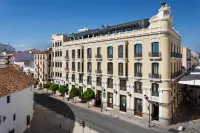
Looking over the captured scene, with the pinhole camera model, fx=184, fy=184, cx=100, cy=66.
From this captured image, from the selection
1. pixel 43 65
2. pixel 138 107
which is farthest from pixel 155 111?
pixel 43 65

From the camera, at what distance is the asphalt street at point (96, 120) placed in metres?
30.2

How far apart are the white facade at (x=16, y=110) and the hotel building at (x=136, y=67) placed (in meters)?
18.8

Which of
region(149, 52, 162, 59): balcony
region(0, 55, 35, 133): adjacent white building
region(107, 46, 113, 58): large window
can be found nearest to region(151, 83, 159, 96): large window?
region(149, 52, 162, 59): balcony

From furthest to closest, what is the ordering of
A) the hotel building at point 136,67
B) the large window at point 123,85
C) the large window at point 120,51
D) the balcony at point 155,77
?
1. the large window at point 120,51
2. the large window at point 123,85
3. the balcony at point 155,77
4. the hotel building at point 136,67

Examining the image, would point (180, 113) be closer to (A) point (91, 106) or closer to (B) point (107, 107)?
(B) point (107, 107)

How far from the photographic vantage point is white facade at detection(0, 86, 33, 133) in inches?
885

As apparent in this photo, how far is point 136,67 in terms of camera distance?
37625mm

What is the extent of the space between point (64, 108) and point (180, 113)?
25513mm

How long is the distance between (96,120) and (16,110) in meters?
14.9

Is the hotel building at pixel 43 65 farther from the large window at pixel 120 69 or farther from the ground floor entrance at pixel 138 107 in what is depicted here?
the ground floor entrance at pixel 138 107

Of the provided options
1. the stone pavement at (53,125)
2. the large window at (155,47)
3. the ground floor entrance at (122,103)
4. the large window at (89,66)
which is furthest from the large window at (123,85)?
the stone pavement at (53,125)

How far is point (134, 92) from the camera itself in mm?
37562

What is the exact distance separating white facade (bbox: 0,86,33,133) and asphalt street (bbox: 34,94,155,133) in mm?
10312

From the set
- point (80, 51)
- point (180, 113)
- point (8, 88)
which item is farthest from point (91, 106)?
point (8, 88)
